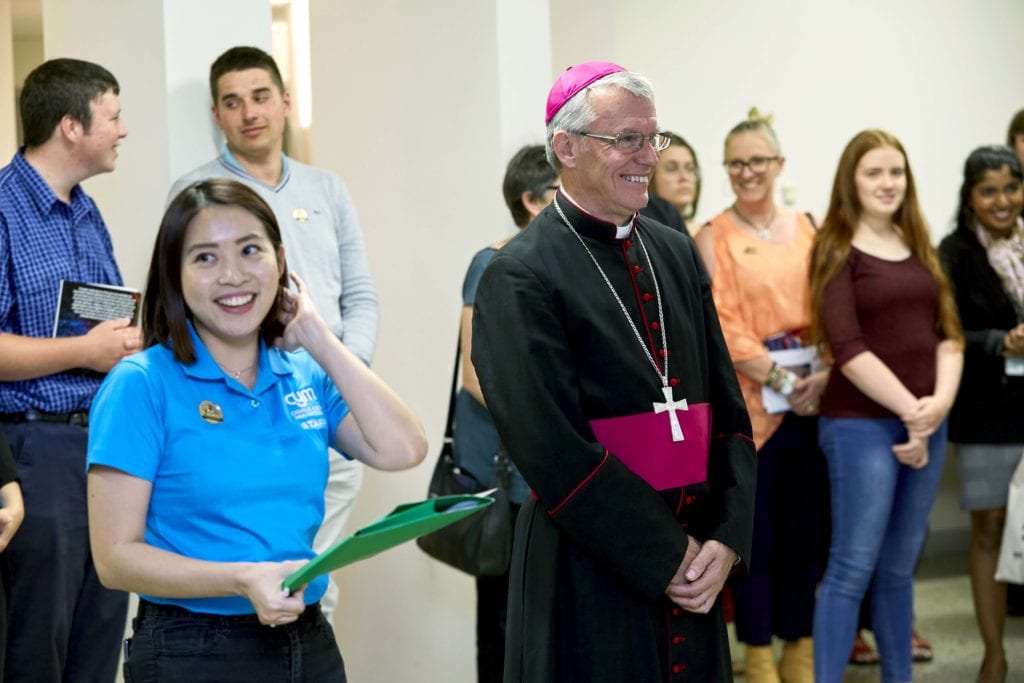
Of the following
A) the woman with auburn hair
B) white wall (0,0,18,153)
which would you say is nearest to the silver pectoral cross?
the woman with auburn hair

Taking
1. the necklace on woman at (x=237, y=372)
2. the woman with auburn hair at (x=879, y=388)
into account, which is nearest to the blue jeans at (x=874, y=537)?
the woman with auburn hair at (x=879, y=388)

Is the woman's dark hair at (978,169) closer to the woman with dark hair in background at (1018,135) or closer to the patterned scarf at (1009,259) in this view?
A: the patterned scarf at (1009,259)

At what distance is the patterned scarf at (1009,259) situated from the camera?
492cm

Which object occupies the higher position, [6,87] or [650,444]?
[6,87]

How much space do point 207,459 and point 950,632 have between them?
434 centimetres

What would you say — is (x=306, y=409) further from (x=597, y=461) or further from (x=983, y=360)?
(x=983, y=360)

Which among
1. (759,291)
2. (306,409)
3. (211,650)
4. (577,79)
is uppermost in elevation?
(577,79)

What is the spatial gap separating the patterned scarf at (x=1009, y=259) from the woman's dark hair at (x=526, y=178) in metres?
1.97

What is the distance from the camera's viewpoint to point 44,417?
3.51 m

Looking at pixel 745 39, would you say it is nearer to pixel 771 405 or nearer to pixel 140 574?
pixel 771 405

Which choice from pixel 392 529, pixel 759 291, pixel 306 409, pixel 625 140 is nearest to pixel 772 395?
pixel 759 291

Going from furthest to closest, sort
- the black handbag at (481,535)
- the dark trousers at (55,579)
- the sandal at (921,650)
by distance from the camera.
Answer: the sandal at (921,650), the black handbag at (481,535), the dark trousers at (55,579)

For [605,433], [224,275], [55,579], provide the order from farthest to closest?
[55,579]
[605,433]
[224,275]

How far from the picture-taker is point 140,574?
217cm
